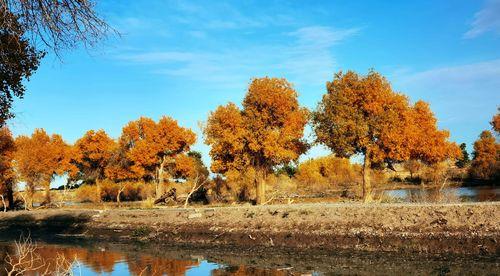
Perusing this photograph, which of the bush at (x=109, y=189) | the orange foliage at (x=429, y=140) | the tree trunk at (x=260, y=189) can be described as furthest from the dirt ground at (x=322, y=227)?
the bush at (x=109, y=189)

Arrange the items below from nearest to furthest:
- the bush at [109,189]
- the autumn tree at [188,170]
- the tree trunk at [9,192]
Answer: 1. the tree trunk at [9,192]
2. the autumn tree at [188,170]
3. the bush at [109,189]

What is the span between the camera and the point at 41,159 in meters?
72.0

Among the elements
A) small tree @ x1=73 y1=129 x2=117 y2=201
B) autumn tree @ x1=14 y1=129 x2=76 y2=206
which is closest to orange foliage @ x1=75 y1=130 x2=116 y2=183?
small tree @ x1=73 y1=129 x2=117 y2=201

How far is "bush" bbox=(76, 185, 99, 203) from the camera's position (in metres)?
87.9

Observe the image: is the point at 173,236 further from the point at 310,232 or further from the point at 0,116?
the point at 0,116

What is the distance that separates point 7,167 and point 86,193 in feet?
84.1

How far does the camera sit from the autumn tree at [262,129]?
48125mm

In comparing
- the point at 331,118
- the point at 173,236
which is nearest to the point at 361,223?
the point at 173,236

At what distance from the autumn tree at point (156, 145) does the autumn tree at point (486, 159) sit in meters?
56.0

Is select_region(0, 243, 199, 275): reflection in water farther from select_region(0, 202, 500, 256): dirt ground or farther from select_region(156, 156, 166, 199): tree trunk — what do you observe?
select_region(156, 156, 166, 199): tree trunk

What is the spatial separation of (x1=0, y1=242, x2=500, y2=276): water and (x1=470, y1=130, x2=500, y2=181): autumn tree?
7526 cm

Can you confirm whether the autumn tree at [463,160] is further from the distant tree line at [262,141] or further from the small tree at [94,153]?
the small tree at [94,153]

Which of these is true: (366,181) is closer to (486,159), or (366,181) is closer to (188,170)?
(188,170)

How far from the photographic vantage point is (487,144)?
94938mm
